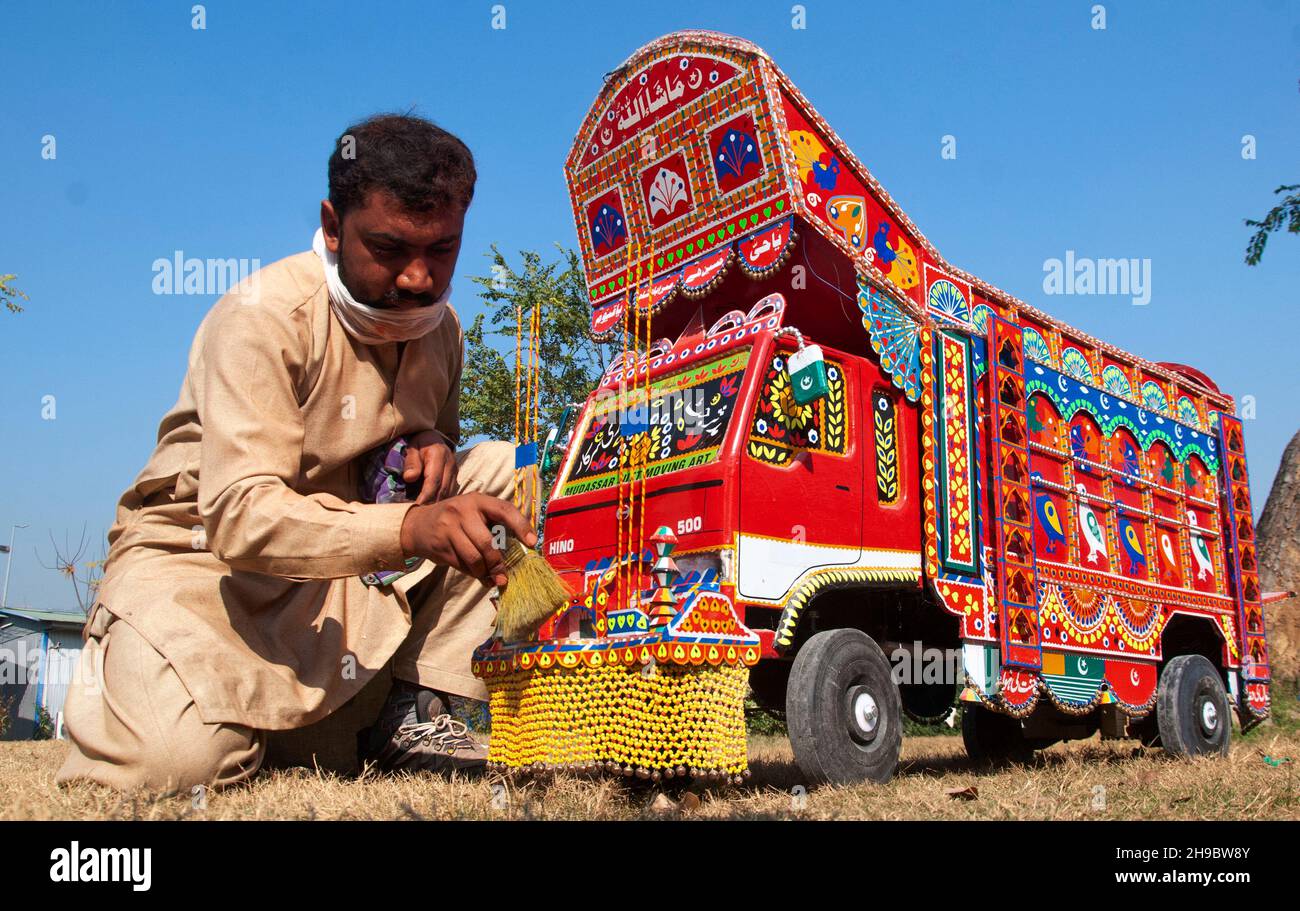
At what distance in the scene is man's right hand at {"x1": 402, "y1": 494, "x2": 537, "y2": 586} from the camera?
2551 mm

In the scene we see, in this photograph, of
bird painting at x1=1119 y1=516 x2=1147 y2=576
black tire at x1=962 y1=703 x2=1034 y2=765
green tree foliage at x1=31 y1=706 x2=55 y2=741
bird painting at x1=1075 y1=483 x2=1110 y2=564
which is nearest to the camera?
bird painting at x1=1075 y1=483 x2=1110 y2=564

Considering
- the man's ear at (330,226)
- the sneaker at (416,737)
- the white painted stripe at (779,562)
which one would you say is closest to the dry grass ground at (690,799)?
the sneaker at (416,737)

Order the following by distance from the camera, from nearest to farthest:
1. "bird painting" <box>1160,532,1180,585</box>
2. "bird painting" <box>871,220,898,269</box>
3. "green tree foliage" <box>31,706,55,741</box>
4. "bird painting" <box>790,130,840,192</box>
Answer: "bird painting" <box>790,130,840,192</box>
"bird painting" <box>871,220,898,269</box>
"bird painting" <box>1160,532,1180,585</box>
"green tree foliage" <box>31,706,55,741</box>

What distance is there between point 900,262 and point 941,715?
2.39m

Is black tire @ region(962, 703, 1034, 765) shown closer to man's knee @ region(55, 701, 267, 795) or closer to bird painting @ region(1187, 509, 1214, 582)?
bird painting @ region(1187, 509, 1214, 582)

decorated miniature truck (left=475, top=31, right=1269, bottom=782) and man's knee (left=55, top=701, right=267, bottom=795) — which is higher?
decorated miniature truck (left=475, top=31, right=1269, bottom=782)

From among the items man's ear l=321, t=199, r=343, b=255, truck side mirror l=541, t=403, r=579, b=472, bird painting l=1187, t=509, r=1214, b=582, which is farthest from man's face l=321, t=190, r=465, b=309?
bird painting l=1187, t=509, r=1214, b=582

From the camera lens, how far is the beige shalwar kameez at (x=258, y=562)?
271 centimetres

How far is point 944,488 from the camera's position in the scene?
184 inches

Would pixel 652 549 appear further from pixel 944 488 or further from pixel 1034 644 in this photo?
pixel 1034 644

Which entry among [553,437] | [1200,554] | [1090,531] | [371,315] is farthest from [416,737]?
[1200,554]

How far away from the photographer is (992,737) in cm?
646

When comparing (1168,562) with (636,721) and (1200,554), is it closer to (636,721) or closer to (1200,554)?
(1200,554)
